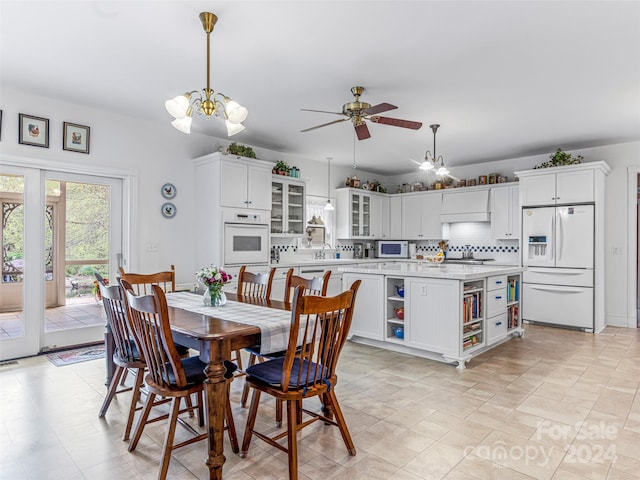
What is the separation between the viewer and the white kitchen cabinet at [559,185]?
206 inches

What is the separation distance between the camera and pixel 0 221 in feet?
12.5

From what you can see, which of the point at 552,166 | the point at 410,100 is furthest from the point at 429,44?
the point at 552,166

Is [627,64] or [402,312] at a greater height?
[627,64]

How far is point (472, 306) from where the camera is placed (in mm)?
3938

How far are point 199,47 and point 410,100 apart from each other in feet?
6.78

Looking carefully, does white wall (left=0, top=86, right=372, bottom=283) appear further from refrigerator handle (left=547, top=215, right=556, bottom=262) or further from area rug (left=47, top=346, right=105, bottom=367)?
refrigerator handle (left=547, top=215, right=556, bottom=262)

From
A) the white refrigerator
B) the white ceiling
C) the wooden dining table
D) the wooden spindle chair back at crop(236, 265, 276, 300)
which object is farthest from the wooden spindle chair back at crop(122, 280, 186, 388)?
the white refrigerator

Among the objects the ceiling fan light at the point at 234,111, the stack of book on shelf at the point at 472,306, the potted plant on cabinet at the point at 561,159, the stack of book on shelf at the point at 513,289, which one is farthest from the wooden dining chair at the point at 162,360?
the potted plant on cabinet at the point at 561,159

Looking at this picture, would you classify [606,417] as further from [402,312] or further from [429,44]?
[429,44]

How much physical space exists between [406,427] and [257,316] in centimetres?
120

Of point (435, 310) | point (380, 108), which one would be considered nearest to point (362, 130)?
point (380, 108)

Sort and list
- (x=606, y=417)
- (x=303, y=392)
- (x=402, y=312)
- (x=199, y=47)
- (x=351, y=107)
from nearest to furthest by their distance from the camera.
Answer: (x=303, y=392), (x=606, y=417), (x=199, y=47), (x=351, y=107), (x=402, y=312)

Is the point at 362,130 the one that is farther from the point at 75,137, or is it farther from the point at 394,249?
the point at 394,249

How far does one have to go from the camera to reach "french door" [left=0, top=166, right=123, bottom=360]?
3.86m
